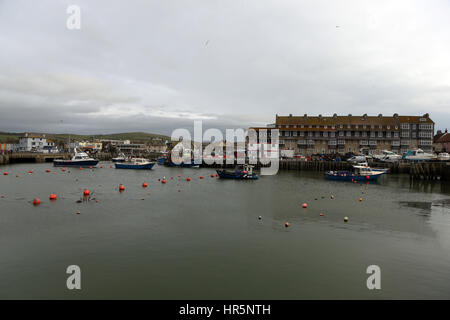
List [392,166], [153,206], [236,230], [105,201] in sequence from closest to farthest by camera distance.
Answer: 1. [236,230]
2. [153,206]
3. [105,201]
4. [392,166]

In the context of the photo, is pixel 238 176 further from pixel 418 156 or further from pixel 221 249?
pixel 418 156

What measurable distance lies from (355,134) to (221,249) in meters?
86.0

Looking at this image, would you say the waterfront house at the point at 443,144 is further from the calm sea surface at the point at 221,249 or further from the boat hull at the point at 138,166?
the boat hull at the point at 138,166

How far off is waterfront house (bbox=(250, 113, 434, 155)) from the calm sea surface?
64470 mm

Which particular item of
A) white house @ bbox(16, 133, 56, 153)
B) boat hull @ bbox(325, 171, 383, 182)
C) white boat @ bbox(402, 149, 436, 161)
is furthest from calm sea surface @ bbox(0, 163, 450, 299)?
white house @ bbox(16, 133, 56, 153)

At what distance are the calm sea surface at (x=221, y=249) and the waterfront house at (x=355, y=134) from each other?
64.5 metres

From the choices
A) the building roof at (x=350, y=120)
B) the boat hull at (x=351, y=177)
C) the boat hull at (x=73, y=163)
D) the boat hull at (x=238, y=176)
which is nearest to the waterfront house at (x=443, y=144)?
the building roof at (x=350, y=120)

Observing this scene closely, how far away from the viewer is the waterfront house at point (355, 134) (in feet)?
293

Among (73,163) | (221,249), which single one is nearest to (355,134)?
(73,163)

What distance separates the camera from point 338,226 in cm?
2075

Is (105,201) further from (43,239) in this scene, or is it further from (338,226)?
(338,226)

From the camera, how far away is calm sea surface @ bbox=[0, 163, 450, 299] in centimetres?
1147

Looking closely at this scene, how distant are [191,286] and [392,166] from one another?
63056 millimetres
